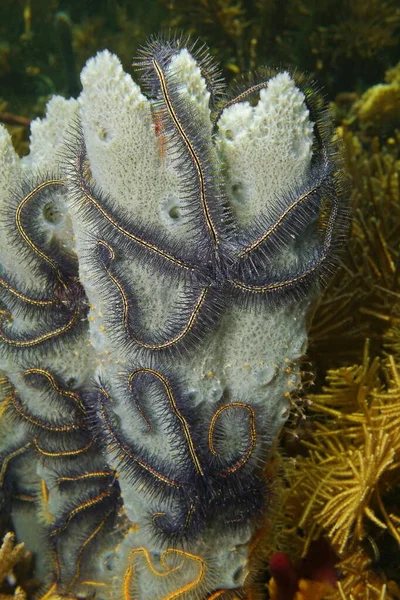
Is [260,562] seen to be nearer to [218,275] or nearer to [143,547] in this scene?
[143,547]

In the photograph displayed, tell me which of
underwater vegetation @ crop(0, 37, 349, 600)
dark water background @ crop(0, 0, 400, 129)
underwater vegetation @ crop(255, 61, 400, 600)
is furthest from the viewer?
dark water background @ crop(0, 0, 400, 129)

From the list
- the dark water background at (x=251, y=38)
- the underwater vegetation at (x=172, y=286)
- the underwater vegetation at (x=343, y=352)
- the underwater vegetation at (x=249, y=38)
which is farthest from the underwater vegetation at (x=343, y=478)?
the underwater vegetation at (x=249, y=38)

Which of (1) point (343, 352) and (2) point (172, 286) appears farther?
(1) point (343, 352)

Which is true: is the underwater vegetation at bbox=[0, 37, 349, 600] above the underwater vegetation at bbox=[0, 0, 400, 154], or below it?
below

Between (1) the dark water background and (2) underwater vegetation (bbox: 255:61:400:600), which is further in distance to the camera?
(1) the dark water background

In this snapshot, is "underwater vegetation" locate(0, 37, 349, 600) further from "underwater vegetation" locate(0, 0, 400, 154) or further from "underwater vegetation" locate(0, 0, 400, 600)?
"underwater vegetation" locate(0, 0, 400, 154)

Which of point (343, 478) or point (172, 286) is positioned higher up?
point (172, 286)

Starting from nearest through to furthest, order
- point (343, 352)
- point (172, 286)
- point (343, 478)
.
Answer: point (172, 286) → point (343, 478) → point (343, 352)

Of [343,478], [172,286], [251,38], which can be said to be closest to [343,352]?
[343,478]

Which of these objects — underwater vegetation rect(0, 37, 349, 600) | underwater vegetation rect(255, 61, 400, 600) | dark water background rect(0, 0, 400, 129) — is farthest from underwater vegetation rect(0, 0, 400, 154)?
underwater vegetation rect(255, 61, 400, 600)

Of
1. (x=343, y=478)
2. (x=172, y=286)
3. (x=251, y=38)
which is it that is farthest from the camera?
(x=251, y=38)

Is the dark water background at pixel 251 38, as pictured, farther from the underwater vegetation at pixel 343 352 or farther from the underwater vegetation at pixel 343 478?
the underwater vegetation at pixel 343 478

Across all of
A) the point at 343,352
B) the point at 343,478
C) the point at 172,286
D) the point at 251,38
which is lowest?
the point at 343,478

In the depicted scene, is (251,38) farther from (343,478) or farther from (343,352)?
(343,478)
